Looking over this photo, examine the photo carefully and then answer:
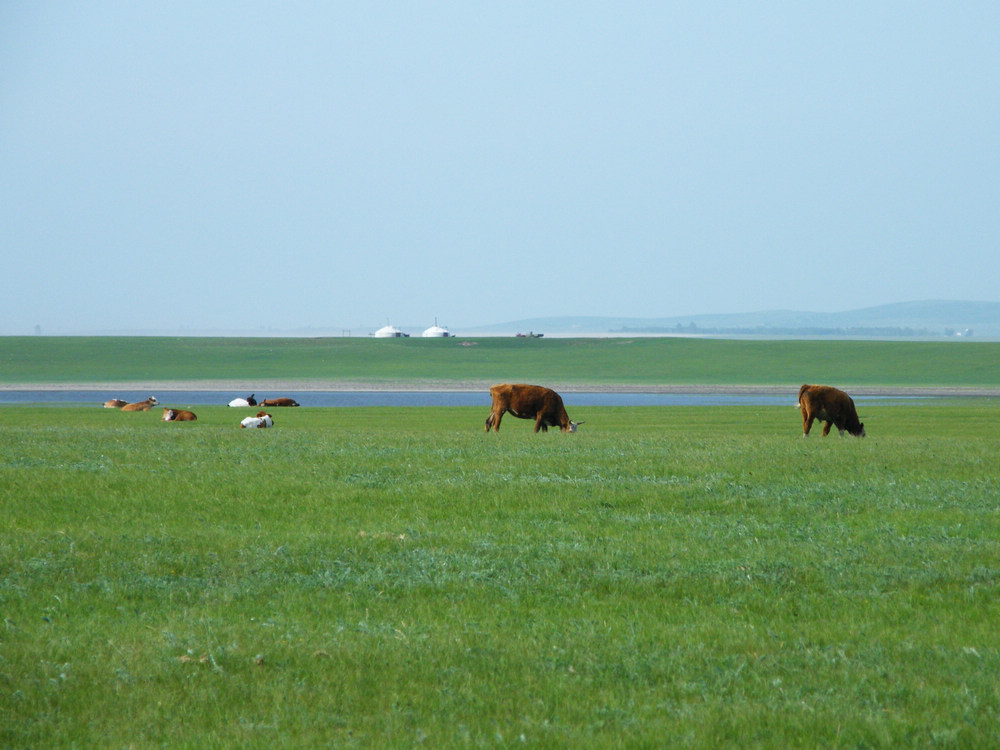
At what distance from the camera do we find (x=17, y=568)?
10461mm

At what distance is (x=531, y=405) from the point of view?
99.9ft

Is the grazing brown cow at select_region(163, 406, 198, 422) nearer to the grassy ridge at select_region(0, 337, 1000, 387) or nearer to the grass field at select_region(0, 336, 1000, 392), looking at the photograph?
the grass field at select_region(0, 336, 1000, 392)

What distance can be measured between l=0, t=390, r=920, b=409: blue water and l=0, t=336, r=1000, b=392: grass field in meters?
13.0

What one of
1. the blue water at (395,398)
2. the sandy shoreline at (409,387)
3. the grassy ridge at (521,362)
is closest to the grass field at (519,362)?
the grassy ridge at (521,362)

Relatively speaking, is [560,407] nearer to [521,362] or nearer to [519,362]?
[519,362]

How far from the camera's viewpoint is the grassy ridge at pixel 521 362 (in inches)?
3642

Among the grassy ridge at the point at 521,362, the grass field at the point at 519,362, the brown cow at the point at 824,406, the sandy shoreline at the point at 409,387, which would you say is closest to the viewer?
the brown cow at the point at 824,406

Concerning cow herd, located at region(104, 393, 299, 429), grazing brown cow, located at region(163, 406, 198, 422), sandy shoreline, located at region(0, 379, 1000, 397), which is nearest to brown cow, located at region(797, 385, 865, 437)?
cow herd, located at region(104, 393, 299, 429)

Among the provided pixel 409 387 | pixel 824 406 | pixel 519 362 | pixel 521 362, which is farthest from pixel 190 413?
pixel 521 362

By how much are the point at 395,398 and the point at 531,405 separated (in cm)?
3752

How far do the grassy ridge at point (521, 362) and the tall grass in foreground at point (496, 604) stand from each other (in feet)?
240

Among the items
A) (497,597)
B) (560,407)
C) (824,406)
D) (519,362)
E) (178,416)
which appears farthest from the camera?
(519,362)

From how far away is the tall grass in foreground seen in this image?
21.8 ft

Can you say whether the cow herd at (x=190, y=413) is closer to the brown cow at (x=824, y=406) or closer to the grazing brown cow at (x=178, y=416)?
the grazing brown cow at (x=178, y=416)
